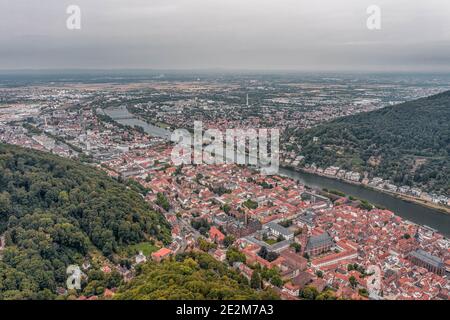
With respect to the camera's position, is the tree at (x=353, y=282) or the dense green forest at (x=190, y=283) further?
the tree at (x=353, y=282)

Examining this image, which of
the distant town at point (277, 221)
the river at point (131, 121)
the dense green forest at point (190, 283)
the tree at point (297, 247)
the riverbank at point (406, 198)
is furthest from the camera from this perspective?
the river at point (131, 121)

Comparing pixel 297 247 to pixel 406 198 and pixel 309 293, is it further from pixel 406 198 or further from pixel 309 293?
pixel 406 198

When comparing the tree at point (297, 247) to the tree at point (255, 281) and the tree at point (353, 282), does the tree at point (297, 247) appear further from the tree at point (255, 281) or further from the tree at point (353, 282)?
the tree at point (255, 281)

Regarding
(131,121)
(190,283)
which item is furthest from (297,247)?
(131,121)

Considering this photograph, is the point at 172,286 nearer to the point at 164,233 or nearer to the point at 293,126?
the point at 164,233

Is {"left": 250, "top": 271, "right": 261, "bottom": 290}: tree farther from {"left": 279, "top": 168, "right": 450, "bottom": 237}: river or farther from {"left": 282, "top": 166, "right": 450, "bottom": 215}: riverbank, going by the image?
{"left": 282, "top": 166, "right": 450, "bottom": 215}: riverbank

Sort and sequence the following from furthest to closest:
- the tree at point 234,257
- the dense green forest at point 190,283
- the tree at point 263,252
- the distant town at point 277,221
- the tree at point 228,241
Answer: the tree at point 228,241, the tree at point 263,252, the tree at point 234,257, the distant town at point 277,221, the dense green forest at point 190,283

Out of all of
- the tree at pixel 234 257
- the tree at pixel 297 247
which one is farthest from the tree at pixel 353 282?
the tree at pixel 234 257
